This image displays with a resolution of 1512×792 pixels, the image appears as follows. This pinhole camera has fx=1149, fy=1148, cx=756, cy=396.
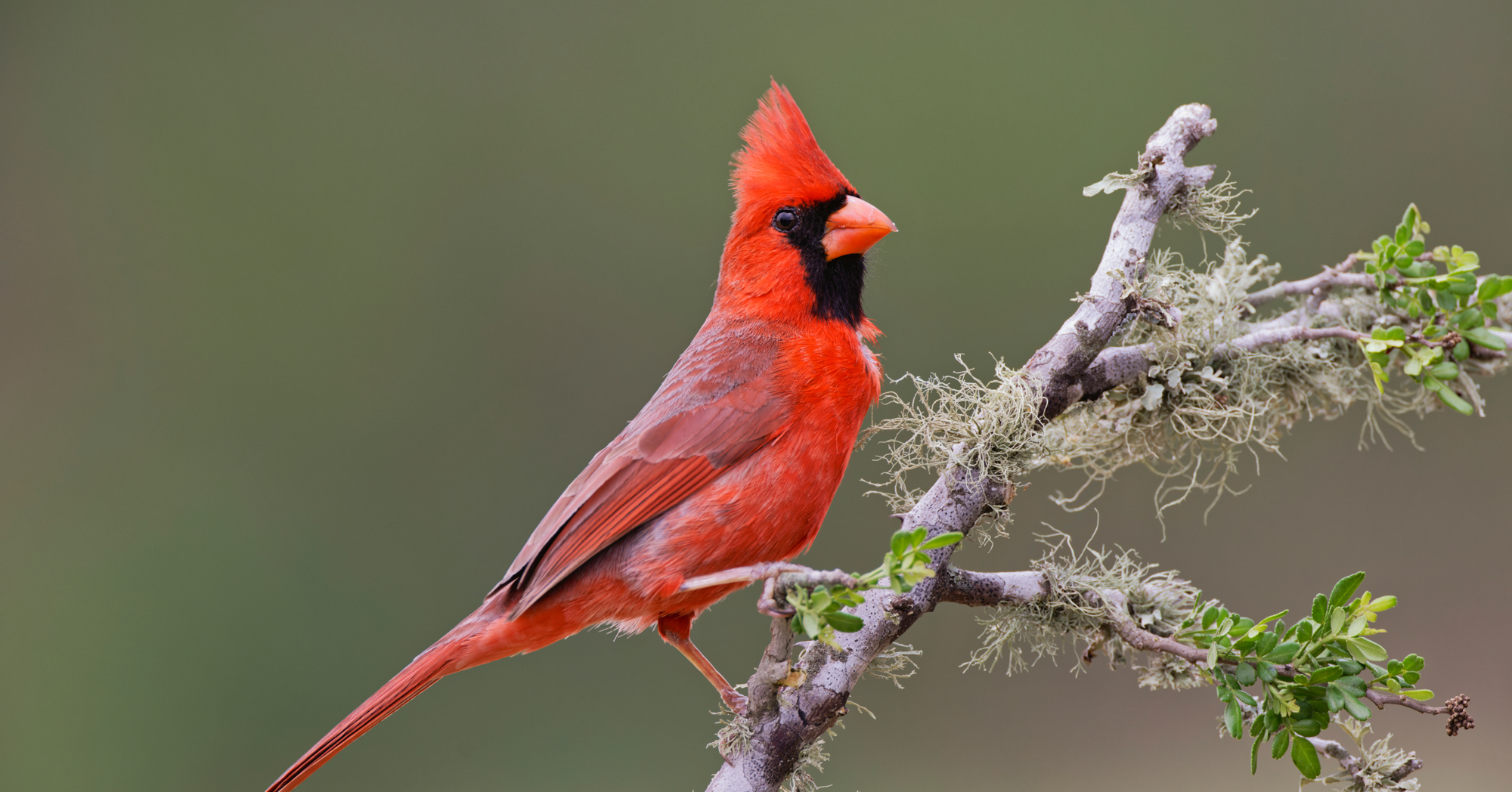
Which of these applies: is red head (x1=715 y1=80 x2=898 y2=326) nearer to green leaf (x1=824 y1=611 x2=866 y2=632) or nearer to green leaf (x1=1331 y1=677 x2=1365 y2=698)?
green leaf (x1=824 y1=611 x2=866 y2=632)

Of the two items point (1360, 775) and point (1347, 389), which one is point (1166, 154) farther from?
point (1360, 775)

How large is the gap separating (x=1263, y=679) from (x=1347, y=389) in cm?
84

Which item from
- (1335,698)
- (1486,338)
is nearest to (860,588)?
(1335,698)

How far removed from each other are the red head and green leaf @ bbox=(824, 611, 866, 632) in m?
0.83

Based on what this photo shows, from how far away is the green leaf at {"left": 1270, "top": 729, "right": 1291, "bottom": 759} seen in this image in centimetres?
139

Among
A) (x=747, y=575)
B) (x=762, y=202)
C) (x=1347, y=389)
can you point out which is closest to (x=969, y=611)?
(x=1347, y=389)

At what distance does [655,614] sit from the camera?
5.81 feet

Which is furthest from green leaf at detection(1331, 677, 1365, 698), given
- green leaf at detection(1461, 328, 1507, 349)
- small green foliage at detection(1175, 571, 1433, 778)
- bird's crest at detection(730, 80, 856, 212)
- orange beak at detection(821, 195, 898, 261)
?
bird's crest at detection(730, 80, 856, 212)

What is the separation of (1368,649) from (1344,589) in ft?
0.24

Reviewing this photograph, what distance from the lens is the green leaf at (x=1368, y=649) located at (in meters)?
1.37

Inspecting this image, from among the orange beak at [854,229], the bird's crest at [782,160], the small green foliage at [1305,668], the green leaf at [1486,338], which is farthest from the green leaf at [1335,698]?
the bird's crest at [782,160]

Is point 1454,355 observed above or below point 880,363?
below

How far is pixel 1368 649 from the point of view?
1.37 metres

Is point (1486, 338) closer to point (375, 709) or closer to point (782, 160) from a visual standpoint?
point (782, 160)
